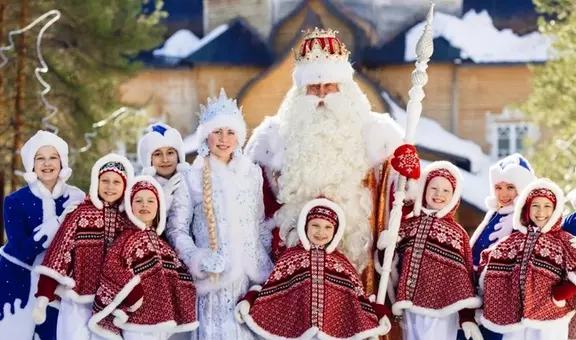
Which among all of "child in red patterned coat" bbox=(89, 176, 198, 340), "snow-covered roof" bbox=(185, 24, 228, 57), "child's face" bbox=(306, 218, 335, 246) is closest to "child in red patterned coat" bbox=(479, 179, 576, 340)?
"child's face" bbox=(306, 218, 335, 246)

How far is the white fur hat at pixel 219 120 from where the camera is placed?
9.34 metres

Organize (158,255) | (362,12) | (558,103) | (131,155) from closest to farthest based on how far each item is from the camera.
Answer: (158,255) → (558,103) → (131,155) → (362,12)

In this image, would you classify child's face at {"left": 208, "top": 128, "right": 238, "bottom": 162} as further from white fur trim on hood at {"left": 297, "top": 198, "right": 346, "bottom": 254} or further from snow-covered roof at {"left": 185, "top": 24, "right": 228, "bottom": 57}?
snow-covered roof at {"left": 185, "top": 24, "right": 228, "bottom": 57}

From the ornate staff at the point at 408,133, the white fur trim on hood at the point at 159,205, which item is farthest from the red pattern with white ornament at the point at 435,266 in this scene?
the white fur trim on hood at the point at 159,205

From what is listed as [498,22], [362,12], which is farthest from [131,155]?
[498,22]

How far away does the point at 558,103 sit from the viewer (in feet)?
62.5

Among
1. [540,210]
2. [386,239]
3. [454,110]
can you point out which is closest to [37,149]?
[386,239]

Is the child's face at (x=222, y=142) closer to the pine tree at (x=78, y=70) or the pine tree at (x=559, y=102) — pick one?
the pine tree at (x=559, y=102)

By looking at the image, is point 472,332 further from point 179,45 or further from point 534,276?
point 179,45

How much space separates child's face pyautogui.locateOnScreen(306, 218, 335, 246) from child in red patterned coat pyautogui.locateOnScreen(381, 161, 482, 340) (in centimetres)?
46

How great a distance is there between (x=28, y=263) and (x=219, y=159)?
1.54m

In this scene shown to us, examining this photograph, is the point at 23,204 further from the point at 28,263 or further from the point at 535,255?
the point at 535,255

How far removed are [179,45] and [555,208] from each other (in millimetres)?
19337

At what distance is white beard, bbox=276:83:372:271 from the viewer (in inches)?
369
